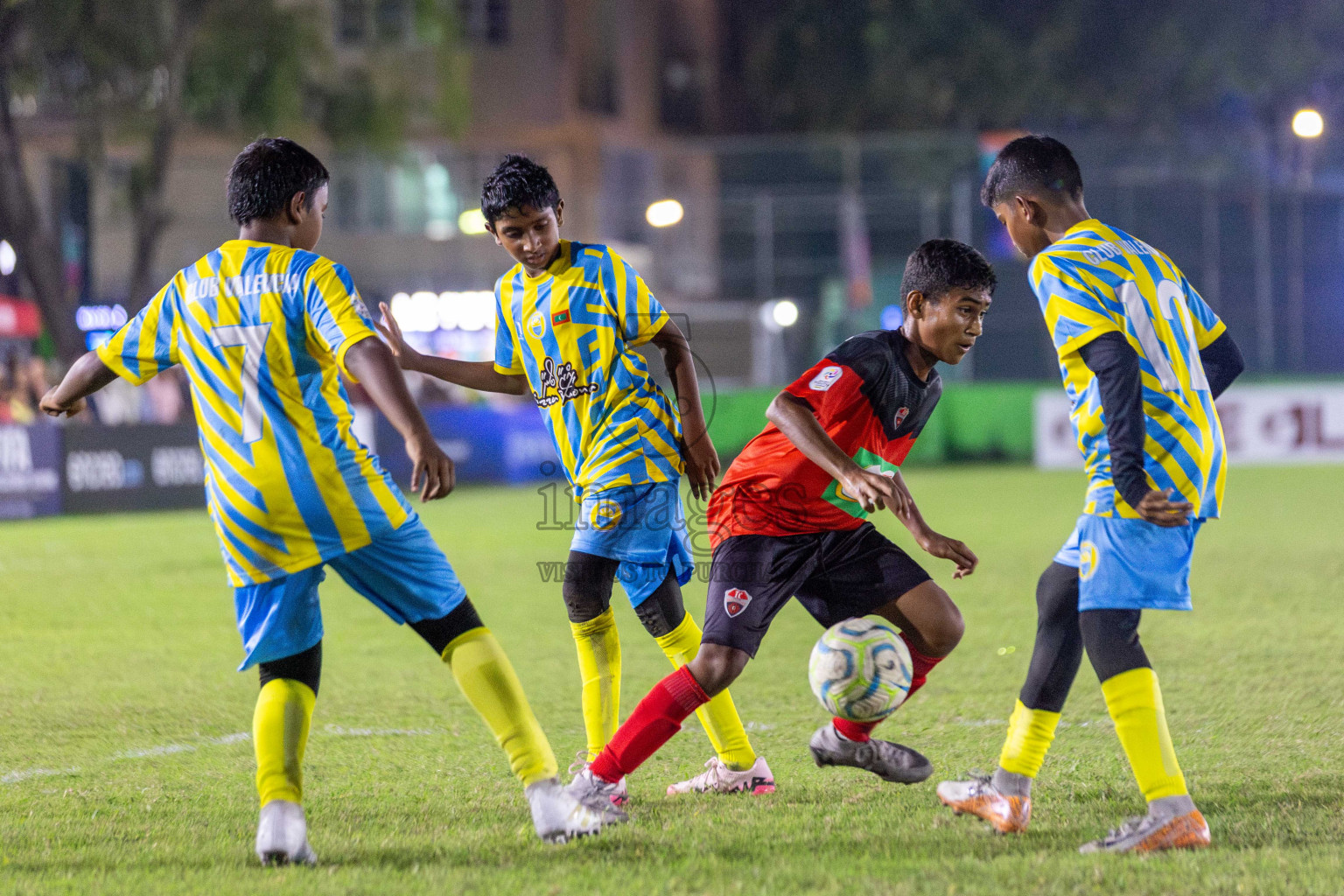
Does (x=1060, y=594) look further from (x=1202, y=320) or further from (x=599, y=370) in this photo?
(x=599, y=370)

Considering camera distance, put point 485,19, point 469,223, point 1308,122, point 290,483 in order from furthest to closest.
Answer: point 485,19 → point 469,223 → point 1308,122 → point 290,483

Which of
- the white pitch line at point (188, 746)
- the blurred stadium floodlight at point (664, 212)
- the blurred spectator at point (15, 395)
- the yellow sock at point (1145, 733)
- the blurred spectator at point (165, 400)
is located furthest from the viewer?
the blurred stadium floodlight at point (664, 212)

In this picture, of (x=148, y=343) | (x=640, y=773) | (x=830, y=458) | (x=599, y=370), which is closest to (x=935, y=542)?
(x=830, y=458)

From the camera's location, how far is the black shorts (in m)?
4.38

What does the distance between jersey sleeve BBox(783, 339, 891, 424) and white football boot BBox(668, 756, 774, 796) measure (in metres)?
1.21

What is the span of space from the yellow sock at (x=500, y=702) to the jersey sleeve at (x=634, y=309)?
1205 mm

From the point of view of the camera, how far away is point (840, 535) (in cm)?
454

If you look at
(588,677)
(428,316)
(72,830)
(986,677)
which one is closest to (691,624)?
(588,677)

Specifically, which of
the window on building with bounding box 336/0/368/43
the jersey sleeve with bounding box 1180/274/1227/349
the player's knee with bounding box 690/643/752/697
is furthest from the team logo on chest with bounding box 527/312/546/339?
the window on building with bounding box 336/0/368/43

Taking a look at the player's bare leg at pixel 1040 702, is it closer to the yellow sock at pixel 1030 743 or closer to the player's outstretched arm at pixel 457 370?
the yellow sock at pixel 1030 743

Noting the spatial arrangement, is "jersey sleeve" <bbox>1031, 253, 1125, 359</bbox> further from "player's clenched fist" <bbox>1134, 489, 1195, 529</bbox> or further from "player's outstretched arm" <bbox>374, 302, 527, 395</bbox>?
"player's outstretched arm" <bbox>374, 302, 527, 395</bbox>

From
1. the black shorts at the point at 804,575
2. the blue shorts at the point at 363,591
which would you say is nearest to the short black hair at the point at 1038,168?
the black shorts at the point at 804,575

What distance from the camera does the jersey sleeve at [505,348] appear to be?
4898 mm

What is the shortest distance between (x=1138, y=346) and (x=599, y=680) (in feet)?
6.96
